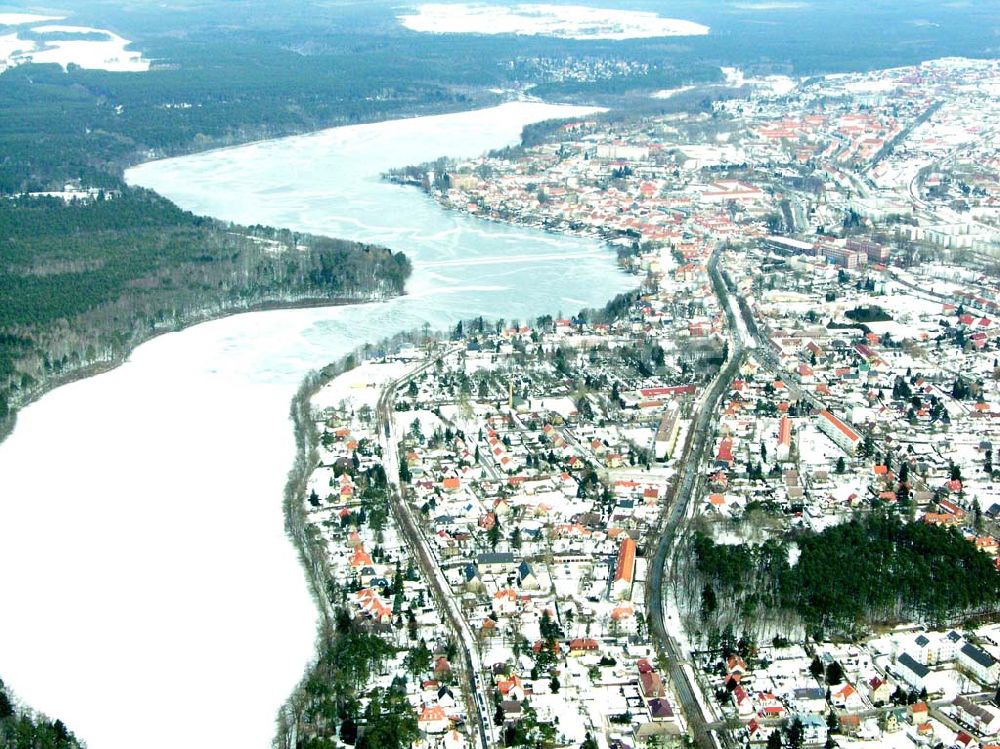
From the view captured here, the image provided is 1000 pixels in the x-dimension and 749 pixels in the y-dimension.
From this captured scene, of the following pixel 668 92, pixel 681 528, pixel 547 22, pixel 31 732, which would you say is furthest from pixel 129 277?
pixel 547 22

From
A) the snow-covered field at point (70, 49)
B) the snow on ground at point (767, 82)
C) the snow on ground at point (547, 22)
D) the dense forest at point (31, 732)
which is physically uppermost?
the snow on ground at point (547, 22)

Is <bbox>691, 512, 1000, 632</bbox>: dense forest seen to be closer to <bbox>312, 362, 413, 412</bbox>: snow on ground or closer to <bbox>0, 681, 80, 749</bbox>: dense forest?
<bbox>0, 681, 80, 749</bbox>: dense forest

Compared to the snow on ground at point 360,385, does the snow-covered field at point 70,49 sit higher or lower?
higher

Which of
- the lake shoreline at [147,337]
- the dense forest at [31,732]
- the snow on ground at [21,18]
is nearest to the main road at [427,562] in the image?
the dense forest at [31,732]

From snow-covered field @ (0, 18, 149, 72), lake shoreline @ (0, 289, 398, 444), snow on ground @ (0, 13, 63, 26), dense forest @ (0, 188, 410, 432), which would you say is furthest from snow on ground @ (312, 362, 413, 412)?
snow on ground @ (0, 13, 63, 26)

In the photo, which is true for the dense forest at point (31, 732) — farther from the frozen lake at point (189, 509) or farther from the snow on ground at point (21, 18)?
the snow on ground at point (21, 18)

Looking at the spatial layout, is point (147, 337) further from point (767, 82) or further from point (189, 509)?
point (767, 82)

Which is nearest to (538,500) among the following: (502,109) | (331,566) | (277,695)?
(331,566)
